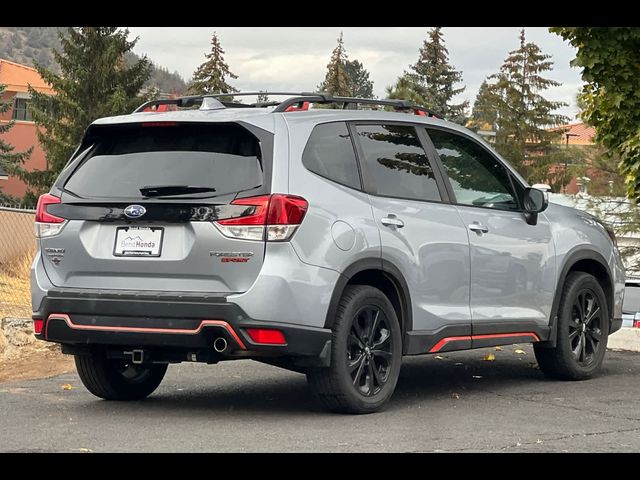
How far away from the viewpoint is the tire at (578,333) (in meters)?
9.83

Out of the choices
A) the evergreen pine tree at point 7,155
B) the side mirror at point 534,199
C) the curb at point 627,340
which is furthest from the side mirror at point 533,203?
the evergreen pine tree at point 7,155

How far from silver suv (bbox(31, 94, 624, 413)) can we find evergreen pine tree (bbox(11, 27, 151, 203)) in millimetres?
40005

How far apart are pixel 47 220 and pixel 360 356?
A: 2.13 meters

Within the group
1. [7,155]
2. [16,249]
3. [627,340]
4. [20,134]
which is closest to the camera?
[627,340]

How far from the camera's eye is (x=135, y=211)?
7699mm

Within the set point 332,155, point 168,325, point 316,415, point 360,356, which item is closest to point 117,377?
point 168,325

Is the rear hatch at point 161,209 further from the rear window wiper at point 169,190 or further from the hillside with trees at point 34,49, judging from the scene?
the hillside with trees at point 34,49

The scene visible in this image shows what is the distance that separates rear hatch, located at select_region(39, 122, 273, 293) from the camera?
7504 millimetres

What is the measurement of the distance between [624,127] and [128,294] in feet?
30.3

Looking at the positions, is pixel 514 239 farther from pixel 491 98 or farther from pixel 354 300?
pixel 491 98

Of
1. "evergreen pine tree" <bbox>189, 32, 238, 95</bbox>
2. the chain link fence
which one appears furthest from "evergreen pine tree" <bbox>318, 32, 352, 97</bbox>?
the chain link fence

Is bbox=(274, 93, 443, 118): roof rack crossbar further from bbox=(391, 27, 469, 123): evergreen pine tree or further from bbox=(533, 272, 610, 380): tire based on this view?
bbox=(391, 27, 469, 123): evergreen pine tree

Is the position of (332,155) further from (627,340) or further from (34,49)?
(34,49)

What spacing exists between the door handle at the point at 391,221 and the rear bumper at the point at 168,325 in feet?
2.98
